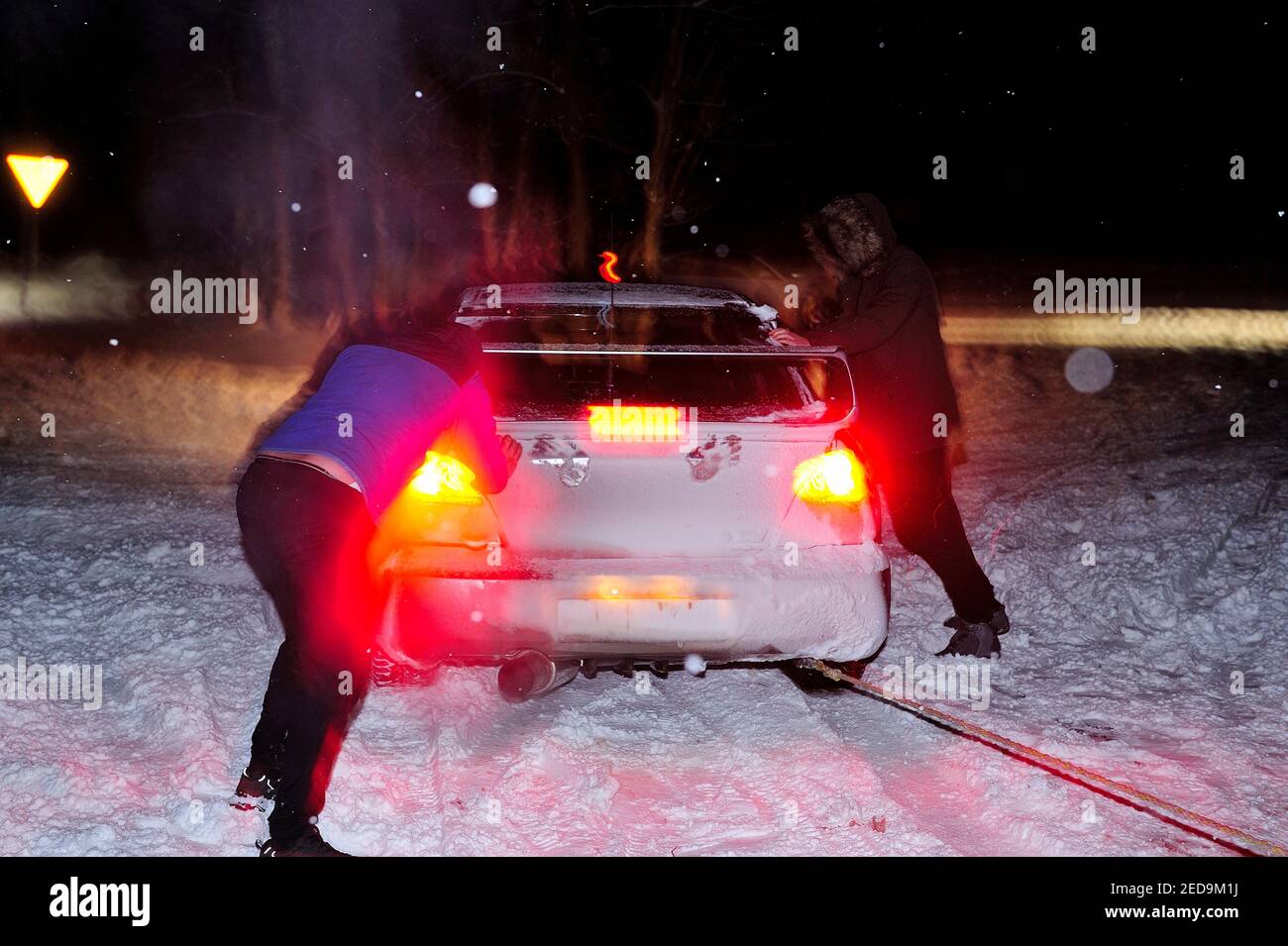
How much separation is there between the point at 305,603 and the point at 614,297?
210 cm

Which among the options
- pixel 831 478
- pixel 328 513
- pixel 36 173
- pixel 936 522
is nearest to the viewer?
pixel 328 513

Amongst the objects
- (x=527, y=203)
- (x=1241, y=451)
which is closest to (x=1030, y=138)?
(x=527, y=203)

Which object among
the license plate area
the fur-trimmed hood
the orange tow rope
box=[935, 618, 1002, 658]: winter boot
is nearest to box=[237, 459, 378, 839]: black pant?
the license plate area

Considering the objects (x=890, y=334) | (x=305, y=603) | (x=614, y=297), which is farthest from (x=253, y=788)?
(x=890, y=334)

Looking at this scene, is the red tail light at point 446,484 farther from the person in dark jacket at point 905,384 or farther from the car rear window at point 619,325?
the person in dark jacket at point 905,384

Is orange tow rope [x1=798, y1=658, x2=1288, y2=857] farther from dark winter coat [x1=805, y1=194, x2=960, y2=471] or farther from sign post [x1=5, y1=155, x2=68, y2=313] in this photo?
sign post [x1=5, y1=155, x2=68, y2=313]

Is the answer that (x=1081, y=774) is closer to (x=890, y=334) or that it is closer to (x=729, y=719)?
(x=729, y=719)

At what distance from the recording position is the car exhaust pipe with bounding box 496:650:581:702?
364cm

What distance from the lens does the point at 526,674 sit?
372 centimetres

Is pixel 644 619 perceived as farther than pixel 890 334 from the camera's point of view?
No

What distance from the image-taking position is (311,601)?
9.71 ft

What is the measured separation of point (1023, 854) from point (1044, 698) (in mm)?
1531

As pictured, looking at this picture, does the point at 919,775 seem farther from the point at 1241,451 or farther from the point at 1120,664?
the point at 1241,451

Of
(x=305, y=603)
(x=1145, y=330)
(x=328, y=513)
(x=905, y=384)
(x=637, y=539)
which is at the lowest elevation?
(x=305, y=603)
